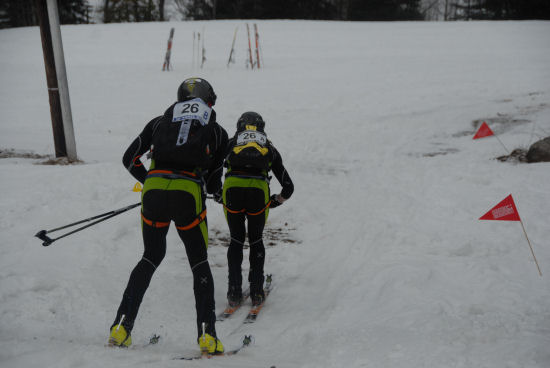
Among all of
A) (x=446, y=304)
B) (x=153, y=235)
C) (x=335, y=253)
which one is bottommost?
(x=335, y=253)

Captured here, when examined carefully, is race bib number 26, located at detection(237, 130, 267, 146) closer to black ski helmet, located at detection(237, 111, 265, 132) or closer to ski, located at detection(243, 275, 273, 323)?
black ski helmet, located at detection(237, 111, 265, 132)

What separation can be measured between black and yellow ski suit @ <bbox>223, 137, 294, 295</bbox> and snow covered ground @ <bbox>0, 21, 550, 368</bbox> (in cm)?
48

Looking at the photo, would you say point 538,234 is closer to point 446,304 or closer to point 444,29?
point 446,304

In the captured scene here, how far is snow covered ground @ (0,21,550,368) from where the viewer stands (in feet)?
11.9

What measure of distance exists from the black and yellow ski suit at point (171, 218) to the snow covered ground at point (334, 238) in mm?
419

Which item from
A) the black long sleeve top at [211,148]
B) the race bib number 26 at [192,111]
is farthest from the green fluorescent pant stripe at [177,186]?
the race bib number 26 at [192,111]

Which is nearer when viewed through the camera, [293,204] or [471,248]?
[471,248]

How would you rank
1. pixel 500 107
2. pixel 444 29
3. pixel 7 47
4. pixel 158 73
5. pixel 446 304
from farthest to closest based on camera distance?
pixel 444 29, pixel 7 47, pixel 158 73, pixel 500 107, pixel 446 304

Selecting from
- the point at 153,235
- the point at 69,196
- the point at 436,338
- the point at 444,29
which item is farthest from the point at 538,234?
the point at 444,29

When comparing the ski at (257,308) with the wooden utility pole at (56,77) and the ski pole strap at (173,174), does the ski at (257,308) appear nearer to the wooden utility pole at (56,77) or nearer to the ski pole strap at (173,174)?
the ski pole strap at (173,174)

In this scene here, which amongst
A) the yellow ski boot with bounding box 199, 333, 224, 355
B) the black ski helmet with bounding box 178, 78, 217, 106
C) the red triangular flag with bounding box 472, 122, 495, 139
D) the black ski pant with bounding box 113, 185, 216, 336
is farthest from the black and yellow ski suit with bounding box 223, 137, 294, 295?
the red triangular flag with bounding box 472, 122, 495, 139

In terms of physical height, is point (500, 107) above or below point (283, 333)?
above

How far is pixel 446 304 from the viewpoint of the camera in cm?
418

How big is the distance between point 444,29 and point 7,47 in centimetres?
2756
